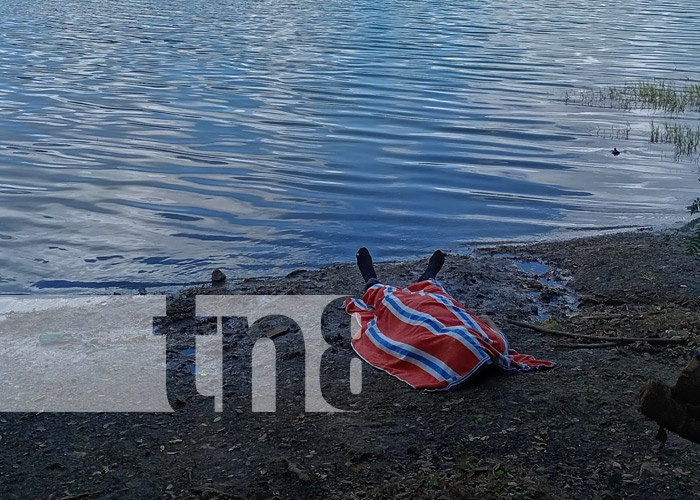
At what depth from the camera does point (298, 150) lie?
13633 mm

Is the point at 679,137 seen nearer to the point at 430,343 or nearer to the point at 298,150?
the point at 298,150

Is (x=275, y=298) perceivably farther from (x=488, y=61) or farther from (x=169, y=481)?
(x=488, y=61)

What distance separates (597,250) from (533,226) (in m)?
1.60

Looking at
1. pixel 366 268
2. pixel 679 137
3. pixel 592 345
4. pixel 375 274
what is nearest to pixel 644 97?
pixel 679 137

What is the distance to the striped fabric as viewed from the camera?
5168 millimetres

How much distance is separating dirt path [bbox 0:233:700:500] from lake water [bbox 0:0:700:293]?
9.97 ft

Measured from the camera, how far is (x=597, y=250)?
838cm

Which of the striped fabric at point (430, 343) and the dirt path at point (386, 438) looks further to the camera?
the striped fabric at point (430, 343)

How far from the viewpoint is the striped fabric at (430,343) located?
517 cm

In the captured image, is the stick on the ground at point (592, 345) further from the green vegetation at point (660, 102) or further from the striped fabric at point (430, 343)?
the green vegetation at point (660, 102)

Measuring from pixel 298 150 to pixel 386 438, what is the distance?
949cm

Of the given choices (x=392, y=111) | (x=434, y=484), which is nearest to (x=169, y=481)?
→ (x=434, y=484)

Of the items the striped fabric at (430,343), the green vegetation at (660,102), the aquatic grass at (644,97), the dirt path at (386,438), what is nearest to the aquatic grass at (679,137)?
the green vegetation at (660,102)

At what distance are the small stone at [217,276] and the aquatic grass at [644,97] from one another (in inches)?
464
